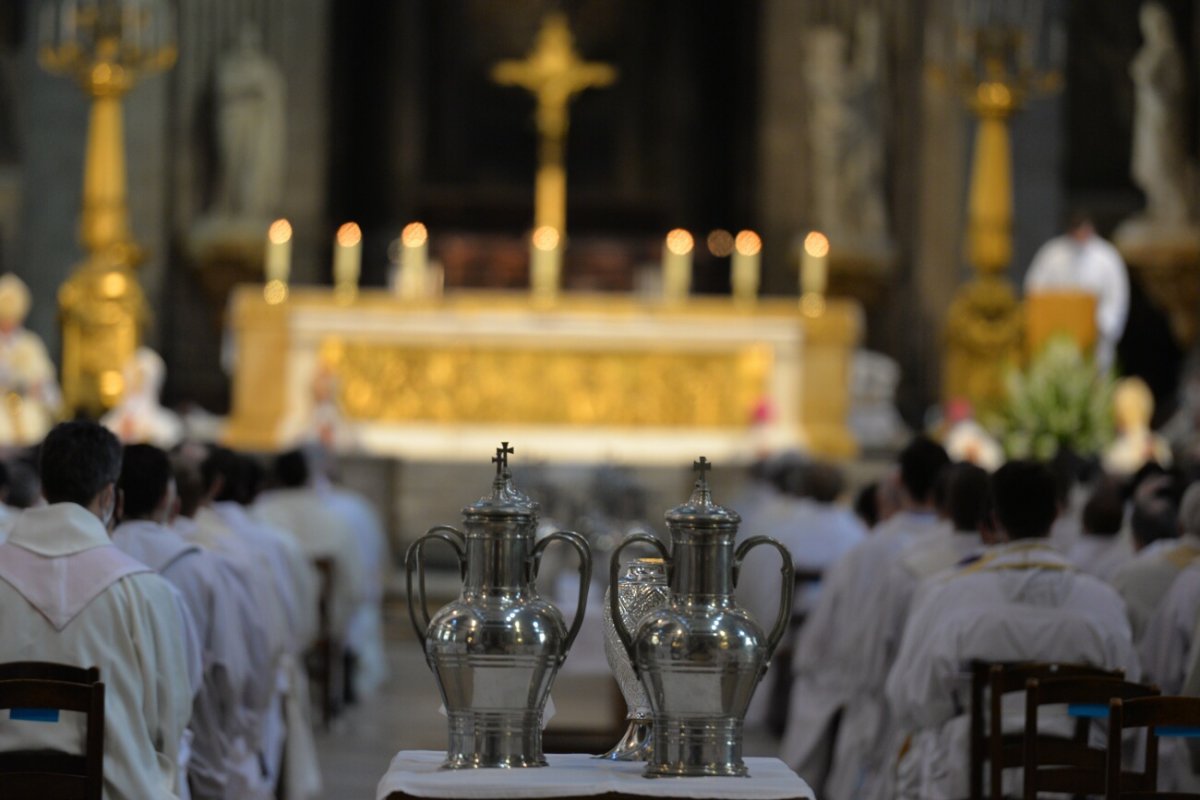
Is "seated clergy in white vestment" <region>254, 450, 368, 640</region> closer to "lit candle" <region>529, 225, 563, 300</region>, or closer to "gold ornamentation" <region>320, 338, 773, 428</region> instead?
"gold ornamentation" <region>320, 338, 773, 428</region>

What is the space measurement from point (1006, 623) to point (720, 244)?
18616 millimetres

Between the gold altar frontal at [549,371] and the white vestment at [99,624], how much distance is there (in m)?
11.9

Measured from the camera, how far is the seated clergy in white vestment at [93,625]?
15.7 feet

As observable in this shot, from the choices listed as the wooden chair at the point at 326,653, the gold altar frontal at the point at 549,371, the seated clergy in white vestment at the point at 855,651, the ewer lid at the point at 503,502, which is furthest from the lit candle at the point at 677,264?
the ewer lid at the point at 503,502

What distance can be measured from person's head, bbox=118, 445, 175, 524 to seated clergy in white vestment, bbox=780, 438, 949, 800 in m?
2.67

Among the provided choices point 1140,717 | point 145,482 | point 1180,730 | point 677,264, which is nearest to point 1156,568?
point 1180,730

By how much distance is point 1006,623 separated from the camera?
5.98m

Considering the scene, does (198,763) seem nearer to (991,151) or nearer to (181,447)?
(181,447)

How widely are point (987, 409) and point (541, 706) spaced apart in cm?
1306

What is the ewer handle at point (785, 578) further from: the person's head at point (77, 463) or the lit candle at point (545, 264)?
the lit candle at point (545, 264)

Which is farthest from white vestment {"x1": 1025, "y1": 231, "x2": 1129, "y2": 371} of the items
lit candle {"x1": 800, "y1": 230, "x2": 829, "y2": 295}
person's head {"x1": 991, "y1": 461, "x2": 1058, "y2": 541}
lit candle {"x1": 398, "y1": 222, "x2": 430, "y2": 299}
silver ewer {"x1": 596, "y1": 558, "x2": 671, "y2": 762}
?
silver ewer {"x1": 596, "y1": 558, "x2": 671, "y2": 762}

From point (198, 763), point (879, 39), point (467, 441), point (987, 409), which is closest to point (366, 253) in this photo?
point (879, 39)

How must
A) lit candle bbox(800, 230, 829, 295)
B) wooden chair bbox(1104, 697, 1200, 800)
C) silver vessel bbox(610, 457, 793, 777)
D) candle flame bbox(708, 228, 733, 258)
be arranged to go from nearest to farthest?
silver vessel bbox(610, 457, 793, 777)
wooden chair bbox(1104, 697, 1200, 800)
lit candle bbox(800, 230, 829, 295)
candle flame bbox(708, 228, 733, 258)

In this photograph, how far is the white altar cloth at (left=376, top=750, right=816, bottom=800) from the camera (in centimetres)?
350
